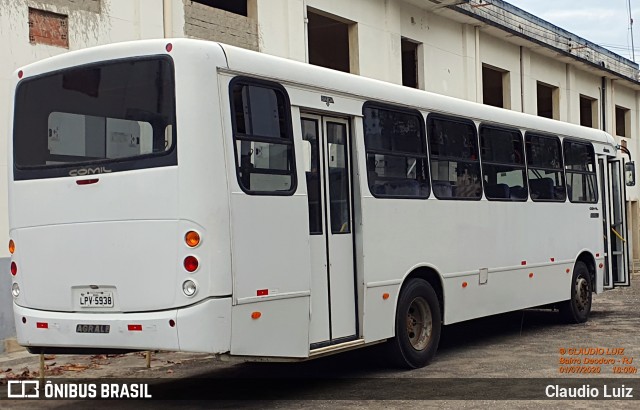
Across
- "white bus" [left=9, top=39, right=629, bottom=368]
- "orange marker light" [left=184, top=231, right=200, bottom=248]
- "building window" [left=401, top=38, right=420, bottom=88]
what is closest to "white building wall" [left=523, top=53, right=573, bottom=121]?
"building window" [left=401, top=38, right=420, bottom=88]

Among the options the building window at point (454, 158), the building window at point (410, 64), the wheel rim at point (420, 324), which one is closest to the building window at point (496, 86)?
the building window at point (410, 64)

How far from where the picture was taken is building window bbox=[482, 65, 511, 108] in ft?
83.8

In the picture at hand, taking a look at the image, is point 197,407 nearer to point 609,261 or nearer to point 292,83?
point 292,83

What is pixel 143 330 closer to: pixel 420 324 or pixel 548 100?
pixel 420 324

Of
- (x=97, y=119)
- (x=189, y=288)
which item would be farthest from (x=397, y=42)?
(x=189, y=288)

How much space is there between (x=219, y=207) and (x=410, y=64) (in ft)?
53.8

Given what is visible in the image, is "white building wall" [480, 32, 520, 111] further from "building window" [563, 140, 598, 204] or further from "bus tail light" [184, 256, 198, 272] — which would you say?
Result: "bus tail light" [184, 256, 198, 272]

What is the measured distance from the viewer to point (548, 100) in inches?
1228

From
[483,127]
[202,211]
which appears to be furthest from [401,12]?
[202,211]

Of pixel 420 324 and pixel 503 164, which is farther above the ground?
pixel 503 164

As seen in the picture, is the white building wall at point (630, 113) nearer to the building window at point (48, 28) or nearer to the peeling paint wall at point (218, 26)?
the peeling paint wall at point (218, 26)

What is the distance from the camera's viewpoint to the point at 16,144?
8.34 meters

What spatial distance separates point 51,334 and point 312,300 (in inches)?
90.4

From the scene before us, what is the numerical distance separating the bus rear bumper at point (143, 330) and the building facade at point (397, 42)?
124 inches
